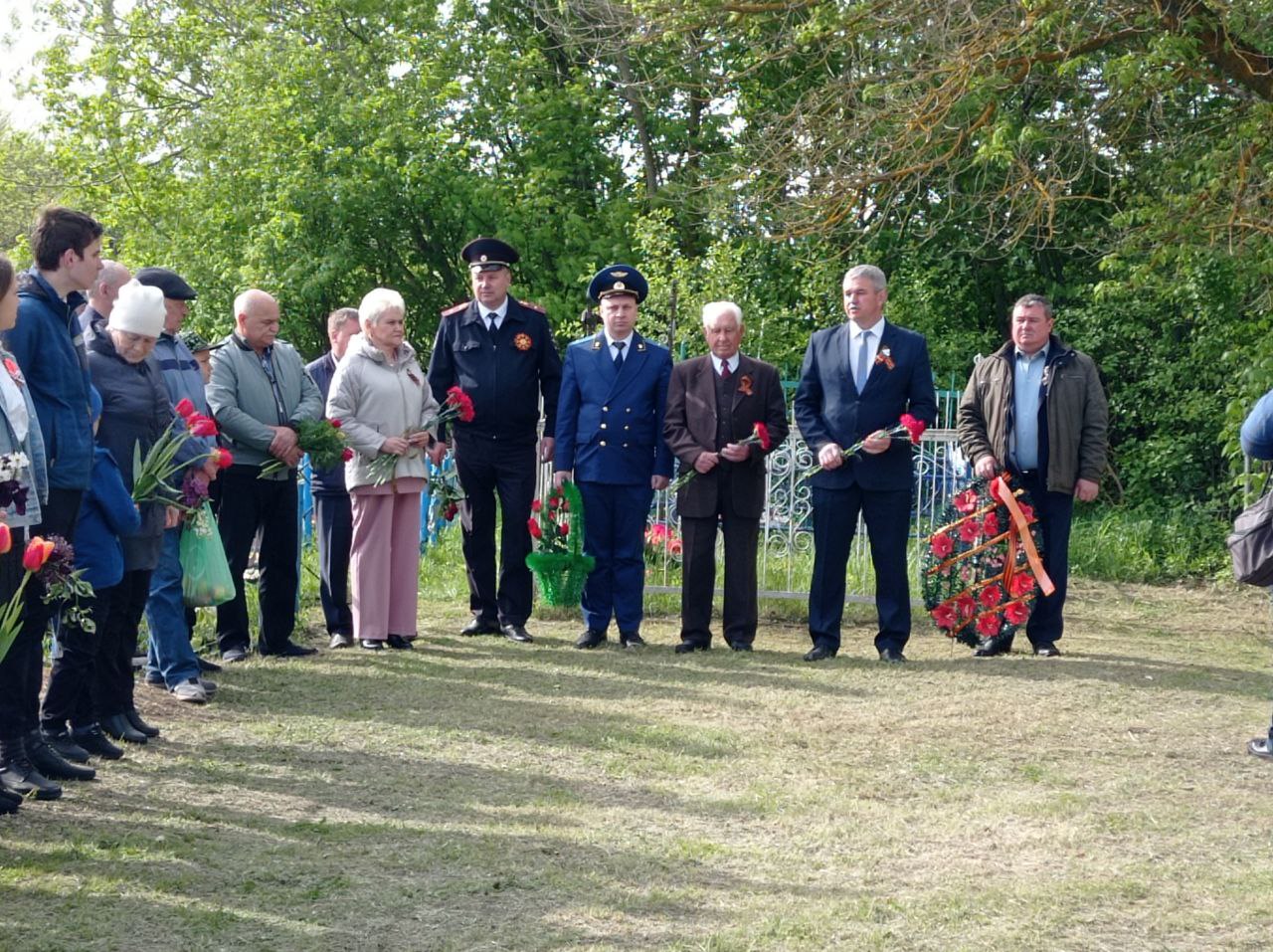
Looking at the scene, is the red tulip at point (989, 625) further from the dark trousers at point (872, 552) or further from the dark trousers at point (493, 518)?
the dark trousers at point (493, 518)

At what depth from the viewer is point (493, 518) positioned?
9.56 m

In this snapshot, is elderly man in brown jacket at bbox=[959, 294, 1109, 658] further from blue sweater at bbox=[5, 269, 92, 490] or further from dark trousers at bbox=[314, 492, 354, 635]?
blue sweater at bbox=[5, 269, 92, 490]

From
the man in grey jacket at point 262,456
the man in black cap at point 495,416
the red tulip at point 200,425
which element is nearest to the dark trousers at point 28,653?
the red tulip at point 200,425

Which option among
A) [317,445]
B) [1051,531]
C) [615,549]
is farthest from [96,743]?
[1051,531]

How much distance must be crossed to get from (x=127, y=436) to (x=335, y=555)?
8.84 ft

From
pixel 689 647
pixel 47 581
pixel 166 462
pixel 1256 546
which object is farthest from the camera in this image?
pixel 689 647

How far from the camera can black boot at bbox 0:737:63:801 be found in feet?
17.6

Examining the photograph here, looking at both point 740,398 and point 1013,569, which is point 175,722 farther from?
point 1013,569

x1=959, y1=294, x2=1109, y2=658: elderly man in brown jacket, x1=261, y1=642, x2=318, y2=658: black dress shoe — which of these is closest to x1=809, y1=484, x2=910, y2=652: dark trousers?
x1=959, y1=294, x2=1109, y2=658: elderly man in brown jacket

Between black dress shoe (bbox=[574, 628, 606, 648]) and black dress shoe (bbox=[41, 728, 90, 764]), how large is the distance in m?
3.64

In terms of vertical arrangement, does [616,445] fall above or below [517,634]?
above

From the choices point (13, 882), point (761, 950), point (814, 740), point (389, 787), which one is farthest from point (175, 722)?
point (761, 950)

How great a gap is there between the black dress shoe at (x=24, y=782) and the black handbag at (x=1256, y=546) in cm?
459

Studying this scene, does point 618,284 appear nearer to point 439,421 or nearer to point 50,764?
point 439,421
